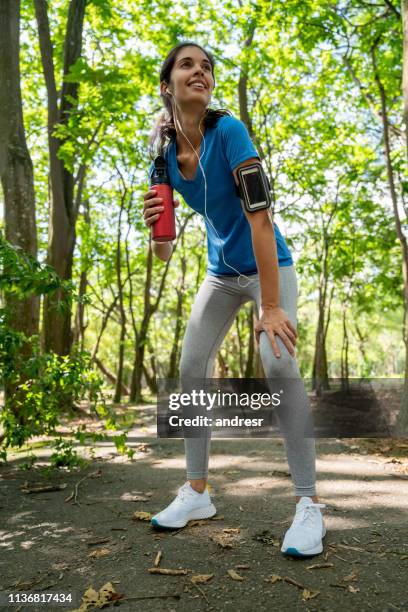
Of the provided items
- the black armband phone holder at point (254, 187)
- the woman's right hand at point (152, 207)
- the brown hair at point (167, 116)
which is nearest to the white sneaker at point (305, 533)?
the black armband phone holder at point (254, 187)

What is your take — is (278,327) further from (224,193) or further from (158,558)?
(158,558)

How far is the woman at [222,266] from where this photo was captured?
2314 millimetres

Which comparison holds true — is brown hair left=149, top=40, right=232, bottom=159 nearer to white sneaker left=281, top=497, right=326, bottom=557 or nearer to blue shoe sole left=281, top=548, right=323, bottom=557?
white sneaker left=281, top=497, right=326, bottom=557

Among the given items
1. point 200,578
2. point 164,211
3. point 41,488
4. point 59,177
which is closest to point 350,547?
point 200,578

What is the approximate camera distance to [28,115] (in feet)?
47.0

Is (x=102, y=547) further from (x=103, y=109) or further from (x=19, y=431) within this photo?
(x=103, y=109)

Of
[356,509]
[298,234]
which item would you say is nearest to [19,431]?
[356,509]

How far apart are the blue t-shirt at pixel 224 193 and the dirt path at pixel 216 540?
1342 mm

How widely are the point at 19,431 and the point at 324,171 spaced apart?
13.2m

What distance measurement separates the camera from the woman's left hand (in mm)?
2299

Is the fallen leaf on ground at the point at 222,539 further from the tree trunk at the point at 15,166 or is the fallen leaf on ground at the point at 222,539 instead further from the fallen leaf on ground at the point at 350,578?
the tree trunk at the point at 15,166

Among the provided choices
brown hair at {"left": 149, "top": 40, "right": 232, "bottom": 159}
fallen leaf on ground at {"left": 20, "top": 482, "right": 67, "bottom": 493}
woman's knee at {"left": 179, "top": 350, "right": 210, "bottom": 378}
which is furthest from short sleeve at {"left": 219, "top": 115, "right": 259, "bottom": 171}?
fallen leaf on ground at {"left": 20, "top": 482, "right": 67, "bottom": 493}

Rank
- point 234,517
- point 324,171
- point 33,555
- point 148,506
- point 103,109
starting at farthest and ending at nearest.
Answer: point 324,171 < point 103,109 < point 148,506 < point 234,517 < point 33,555

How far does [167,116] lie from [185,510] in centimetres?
211
